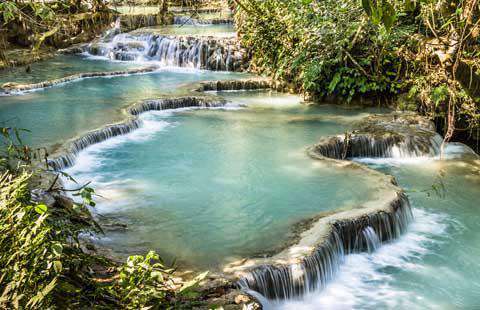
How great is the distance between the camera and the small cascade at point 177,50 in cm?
1545

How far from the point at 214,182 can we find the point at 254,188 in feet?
1.91

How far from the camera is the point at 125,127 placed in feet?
31.1

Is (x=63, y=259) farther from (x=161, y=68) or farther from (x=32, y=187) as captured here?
(x=161, y=68)

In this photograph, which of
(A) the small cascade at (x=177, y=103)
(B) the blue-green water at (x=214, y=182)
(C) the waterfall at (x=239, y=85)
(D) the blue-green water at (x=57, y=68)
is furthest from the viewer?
(D) the blue-green water at (x=57, y=68)

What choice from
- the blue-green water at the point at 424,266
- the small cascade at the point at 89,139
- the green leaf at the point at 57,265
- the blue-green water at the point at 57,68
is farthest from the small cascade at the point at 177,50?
the green leaf at the point at 57,265

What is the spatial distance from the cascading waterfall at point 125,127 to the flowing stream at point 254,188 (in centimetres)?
14

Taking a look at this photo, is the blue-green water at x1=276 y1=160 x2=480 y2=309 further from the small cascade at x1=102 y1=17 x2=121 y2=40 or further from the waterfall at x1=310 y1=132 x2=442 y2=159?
the small cascade at x1=102 y1=17 x2=121 y2=40

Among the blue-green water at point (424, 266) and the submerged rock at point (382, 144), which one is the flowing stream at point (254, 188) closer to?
the blue-green water at point (424, 266)

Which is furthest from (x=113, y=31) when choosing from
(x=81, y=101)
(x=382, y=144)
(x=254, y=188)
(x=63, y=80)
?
(x=254, y=188)

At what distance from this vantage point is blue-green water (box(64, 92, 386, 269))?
5.52 meters

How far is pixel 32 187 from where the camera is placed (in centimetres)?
548

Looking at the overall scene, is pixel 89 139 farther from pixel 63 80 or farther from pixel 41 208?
pixel 41 208

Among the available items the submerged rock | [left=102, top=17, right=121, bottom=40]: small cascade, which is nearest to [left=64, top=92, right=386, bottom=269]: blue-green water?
the submerged rock

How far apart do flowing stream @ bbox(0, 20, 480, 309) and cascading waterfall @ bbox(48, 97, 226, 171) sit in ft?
0.47
